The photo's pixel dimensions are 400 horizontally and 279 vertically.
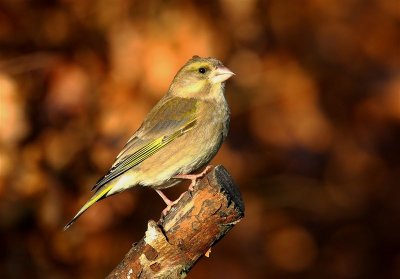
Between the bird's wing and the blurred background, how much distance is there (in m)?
2.62

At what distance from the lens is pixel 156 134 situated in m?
7.68

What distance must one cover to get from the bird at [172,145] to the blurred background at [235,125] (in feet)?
8.71

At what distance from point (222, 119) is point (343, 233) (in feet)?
18.3

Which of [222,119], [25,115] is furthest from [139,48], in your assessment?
[222,119]

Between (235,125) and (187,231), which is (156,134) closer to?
(187,231)

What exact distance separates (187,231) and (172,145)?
1.87 metres

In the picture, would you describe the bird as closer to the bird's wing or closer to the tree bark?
the bird's wing

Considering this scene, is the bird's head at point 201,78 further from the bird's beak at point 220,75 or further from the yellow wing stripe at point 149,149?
the yellow wing stripe at point 149,149

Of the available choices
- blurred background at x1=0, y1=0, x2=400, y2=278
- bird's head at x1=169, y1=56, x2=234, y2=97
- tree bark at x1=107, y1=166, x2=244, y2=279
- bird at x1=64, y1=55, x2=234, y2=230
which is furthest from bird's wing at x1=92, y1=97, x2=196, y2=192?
blurred background at x1=0, y1=0, x2=400, y2=278

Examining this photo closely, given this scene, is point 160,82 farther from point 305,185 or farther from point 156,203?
point 305,185

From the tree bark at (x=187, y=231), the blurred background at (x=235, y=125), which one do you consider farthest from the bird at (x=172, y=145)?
the blurred background at (x=235, y=125)

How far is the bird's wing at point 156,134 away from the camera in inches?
298

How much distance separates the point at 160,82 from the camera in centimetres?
1073

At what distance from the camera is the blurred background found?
1067cm
